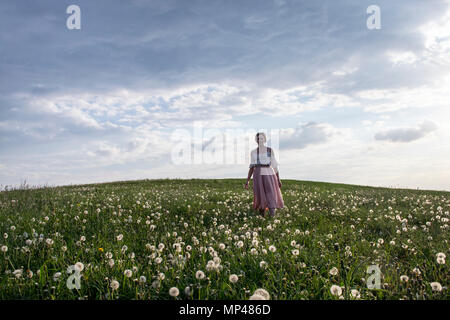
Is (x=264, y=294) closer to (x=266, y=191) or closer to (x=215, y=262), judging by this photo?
(x=215, y=262)

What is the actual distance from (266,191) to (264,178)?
0.47 metres

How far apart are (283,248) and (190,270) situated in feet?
6.49

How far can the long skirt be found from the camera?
10.1m

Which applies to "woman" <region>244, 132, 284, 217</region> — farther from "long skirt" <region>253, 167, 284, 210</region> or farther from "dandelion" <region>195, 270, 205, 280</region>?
"dandelion" <region>195, 270, 205, 280</region>

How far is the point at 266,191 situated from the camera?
10.2m

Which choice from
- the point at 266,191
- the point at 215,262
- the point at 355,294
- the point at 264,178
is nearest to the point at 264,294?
the point at 355,294

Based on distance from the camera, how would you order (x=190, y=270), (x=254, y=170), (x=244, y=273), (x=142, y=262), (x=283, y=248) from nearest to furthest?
(x=244, y=273)
(x=190, y=270)
(x=142, y=262)
(x=283, y=248)
(x=254, y=170)

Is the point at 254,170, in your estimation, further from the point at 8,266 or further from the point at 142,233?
the point at 8,266

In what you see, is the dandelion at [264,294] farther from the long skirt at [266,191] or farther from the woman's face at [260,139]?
the woman's face at [260,139]

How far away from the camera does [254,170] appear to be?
10820 millimetres

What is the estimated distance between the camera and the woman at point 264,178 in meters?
10.2
